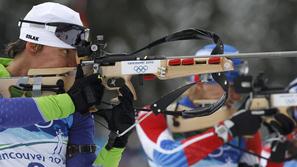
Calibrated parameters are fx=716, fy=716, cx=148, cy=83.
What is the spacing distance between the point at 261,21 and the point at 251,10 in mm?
480

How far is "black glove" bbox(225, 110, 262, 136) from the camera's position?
459cm

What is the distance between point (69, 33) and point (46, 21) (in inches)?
5.0

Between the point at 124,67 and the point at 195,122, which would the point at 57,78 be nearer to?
the point at 124,67

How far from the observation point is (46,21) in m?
3.48

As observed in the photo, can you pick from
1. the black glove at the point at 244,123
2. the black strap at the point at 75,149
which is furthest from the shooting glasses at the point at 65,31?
the black glove at the point at 244,123

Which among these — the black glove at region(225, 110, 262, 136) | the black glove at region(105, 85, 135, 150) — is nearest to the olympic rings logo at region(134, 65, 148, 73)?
the black glove at region(105, 85, 135, 150)

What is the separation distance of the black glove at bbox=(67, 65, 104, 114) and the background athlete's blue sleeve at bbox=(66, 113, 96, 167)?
0.27 metres

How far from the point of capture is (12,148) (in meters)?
3.38

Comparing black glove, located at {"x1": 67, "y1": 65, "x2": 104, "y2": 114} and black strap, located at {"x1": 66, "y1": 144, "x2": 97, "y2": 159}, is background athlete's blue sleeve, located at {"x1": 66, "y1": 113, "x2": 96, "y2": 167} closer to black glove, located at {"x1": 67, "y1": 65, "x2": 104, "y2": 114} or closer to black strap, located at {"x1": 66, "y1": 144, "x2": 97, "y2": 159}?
black strap, located at {"x1": 66, "y1": 144, "x2": 97, "y2": 159}

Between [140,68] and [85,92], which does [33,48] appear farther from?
[140,68]

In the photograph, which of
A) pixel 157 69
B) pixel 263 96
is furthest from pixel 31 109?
pixel 263 96

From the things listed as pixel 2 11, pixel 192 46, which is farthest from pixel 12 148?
pixel 2 11

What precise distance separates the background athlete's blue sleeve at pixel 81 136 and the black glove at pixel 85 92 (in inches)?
10.6

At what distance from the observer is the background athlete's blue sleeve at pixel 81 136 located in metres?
3.46
